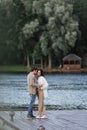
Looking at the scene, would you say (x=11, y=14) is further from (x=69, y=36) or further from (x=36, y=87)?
(x=36, y=87)

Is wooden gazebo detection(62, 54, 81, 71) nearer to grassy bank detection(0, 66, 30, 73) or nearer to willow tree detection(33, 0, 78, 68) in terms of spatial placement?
willow tree detection(33, 0, 78, 68)

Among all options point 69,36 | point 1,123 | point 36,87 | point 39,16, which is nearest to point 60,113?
point 36,87

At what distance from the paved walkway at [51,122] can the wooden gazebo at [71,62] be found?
6668cm

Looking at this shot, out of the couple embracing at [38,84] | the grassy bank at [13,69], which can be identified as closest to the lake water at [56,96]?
the couple embracing at [38,84]

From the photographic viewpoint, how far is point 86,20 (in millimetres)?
91000

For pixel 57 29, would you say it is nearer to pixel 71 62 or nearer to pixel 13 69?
pixel 71 62

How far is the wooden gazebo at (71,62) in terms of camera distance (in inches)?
3436

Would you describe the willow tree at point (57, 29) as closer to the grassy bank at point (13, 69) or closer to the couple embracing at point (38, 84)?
the grassy bank at point (13, 69)

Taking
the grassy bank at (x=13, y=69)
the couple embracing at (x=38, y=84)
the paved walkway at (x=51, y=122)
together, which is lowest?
the grassy bank at (x=13, y=69)

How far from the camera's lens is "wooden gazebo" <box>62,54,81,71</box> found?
3436 inches

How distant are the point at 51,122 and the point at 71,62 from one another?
72.4 m

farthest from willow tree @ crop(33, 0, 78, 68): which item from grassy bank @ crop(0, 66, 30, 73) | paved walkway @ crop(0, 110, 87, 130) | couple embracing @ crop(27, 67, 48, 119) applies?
couple embracing @ crop(27, 67, 48, 119)

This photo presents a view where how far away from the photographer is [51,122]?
17781 mm

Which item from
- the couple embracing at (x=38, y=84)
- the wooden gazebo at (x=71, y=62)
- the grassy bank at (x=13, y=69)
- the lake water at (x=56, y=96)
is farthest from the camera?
the wooden gazebo at (x=71, y=62)
